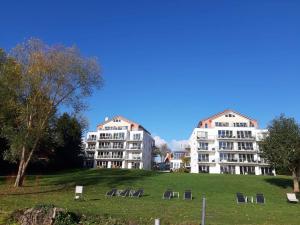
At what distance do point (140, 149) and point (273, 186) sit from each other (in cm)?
6163

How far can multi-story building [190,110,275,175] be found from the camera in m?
88.7

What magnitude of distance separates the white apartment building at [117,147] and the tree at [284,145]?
65044 millimetres

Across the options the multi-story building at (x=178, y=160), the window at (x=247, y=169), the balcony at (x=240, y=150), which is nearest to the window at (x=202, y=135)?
the balcony at (x=240, y=150)

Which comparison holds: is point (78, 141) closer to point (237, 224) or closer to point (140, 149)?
point (140, 149)

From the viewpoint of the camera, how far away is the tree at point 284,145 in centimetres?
4153

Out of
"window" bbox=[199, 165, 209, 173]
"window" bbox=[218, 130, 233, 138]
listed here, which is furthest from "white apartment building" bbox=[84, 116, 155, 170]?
"window" bbox=[218, 130, 233, 138]

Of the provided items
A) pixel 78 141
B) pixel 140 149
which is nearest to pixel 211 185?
pixel 78 141

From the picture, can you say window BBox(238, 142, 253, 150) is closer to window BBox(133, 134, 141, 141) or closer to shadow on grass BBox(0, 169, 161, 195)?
window BBox(133, 134, 141, 141)

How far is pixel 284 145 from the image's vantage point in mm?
42125

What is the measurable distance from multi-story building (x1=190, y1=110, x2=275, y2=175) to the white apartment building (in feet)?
62.2

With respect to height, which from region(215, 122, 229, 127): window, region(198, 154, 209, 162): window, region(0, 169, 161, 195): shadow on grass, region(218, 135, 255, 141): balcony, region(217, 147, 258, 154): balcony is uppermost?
region(215, 122, 229, 127): window

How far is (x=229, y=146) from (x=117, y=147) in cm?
3438

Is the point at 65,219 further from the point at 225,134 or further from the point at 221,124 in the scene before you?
the point at 221,124

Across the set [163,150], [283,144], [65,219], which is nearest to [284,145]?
[283,144]
